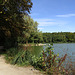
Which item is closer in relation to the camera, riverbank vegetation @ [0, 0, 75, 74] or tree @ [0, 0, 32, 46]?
riverbank vegetation @ [0, 0, 75, 74]

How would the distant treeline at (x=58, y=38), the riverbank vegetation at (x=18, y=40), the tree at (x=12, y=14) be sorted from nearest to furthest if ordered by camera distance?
the riverbank vegetation at (x=18, y=40) → the tree at (x=12, y=14) → the distant treeline at (x=58, y=38)

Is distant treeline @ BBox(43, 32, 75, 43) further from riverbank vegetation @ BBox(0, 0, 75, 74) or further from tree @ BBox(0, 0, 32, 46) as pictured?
tree @ BBox(0, 0, 32, 46)

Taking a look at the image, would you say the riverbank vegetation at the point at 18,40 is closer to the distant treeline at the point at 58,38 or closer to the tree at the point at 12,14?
the tree at the point at 12,14

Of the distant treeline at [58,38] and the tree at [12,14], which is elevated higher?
the tree at [12,14]

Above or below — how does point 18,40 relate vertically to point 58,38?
above

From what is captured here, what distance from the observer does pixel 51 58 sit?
4.59 metres

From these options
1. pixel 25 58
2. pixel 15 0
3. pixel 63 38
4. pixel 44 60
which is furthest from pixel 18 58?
pixel 63 38

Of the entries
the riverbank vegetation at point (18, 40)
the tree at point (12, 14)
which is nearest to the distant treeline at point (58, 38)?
the riverbank vegetation at point (18, 40)

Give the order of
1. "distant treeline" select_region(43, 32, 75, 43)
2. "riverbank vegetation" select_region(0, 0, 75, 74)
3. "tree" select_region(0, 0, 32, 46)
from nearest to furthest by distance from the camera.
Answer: "riverbank vegetation" select_region(0, 0, 75, 74) < "tree" select_region(0, 0, 32, 46) < "distant treeline" select_region(43, 32, 75, 43)

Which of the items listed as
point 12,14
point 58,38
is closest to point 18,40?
point 12,14

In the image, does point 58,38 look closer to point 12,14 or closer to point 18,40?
point 18,40

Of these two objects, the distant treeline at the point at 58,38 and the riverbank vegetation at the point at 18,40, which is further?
the distant treeline at the point at 58,38

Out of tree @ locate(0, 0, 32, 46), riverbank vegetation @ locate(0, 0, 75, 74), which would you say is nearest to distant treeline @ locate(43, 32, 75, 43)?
riverbank vegetation @ locate(0, 0, 75, 74)

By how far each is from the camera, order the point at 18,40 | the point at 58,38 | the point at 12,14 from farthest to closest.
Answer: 1. the point at 58,38
2. the point at 18,40
3. the point at 12,14
